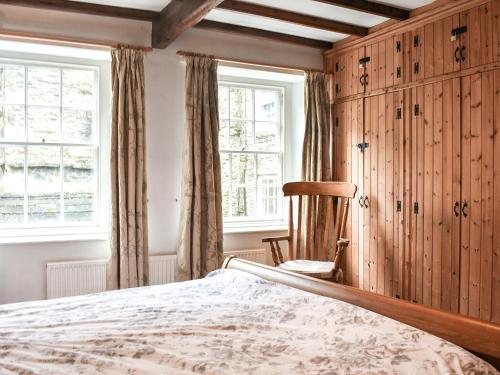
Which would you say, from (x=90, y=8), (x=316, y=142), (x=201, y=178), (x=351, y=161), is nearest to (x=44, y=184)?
(x=201, y=178)

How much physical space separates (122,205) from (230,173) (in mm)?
1329

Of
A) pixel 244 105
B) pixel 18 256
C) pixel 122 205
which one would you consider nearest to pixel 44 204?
pixel 18 256

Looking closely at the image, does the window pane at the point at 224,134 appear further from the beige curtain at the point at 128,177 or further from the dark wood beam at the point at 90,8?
the dark wood beam at the point at 90,8

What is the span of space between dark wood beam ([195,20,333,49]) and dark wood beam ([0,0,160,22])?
467 mm

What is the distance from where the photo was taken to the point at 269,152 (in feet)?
15.5

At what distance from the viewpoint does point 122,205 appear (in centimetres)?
353

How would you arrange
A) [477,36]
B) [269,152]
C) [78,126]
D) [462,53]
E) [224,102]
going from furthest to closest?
[269,152] < [224,102] < [78,126] < [462,53] < [477,36]

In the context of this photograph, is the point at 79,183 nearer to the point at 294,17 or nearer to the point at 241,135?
the point at 241,135

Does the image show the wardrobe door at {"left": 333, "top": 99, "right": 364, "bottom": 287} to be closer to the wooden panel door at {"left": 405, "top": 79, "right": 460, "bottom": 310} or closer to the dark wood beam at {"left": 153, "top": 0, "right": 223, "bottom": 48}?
the wooden panel door at {"left": 405, "top": 79, "right": 460, "bottom": 310}

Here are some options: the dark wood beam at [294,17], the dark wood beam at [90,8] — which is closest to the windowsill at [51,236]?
the dark wood beam at [90,8]

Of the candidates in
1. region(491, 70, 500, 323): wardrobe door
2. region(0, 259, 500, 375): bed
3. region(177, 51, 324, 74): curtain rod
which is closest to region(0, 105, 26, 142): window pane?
region(177, 51, 324, 74): curtain rod

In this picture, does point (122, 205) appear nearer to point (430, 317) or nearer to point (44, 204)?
point (44, 204)

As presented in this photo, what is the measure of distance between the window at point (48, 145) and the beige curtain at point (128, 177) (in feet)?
1.41

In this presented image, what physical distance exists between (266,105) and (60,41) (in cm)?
211
